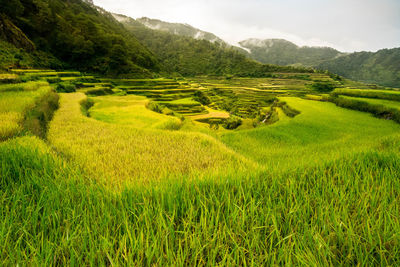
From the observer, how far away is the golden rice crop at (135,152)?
317 cm

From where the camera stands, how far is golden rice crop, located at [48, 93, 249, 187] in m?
3.17

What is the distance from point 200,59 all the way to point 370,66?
576 ft

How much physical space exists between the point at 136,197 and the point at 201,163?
2.93 m

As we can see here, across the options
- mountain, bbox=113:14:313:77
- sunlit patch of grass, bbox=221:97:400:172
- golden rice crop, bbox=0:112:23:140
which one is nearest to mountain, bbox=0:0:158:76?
mountain, bbox=113:14:313:77

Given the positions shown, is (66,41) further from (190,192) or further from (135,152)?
(190,192)

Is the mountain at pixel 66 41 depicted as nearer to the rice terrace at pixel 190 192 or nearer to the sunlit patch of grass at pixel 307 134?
the rice terrace at pixel 190 192

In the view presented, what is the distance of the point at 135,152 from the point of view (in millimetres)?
4293

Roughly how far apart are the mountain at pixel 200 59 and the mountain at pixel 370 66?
11607cm

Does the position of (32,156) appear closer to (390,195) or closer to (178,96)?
(390,195)

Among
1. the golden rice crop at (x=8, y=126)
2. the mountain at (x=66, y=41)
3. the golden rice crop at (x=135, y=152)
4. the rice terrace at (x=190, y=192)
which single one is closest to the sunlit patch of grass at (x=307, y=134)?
the rice terrace at (x=190, y=192)

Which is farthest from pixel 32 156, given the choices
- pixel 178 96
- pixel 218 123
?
pixel 178 96

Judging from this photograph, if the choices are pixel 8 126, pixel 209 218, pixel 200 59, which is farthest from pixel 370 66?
pixel 8 126

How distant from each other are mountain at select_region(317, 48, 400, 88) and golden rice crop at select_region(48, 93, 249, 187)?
19631 centimetres

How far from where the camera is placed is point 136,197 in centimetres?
106
